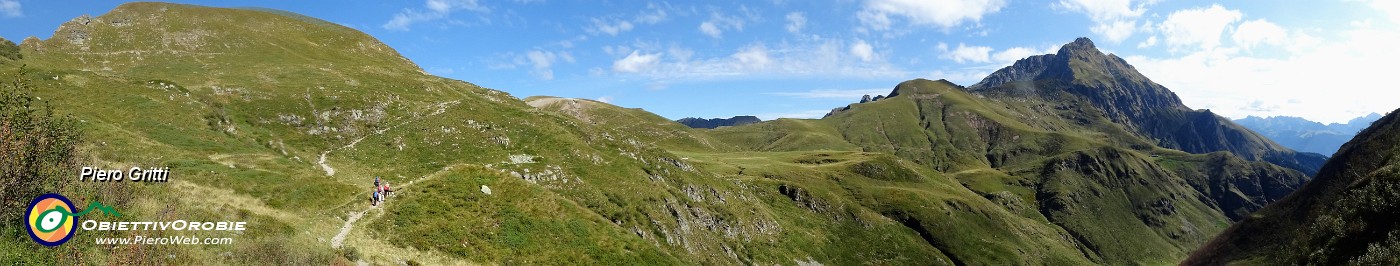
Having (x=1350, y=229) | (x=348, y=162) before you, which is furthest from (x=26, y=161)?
(x=1350, y=229)

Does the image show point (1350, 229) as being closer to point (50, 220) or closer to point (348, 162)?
point (50, 220)

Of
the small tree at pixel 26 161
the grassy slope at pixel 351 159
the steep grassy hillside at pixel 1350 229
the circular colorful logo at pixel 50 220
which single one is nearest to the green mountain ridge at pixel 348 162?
the grassy slope at pixel 351 159

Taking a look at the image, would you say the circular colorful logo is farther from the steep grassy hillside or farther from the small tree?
the steep grassy hillside

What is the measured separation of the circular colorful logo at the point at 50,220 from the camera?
71.7ft

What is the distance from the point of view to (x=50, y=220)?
2259 centimetres

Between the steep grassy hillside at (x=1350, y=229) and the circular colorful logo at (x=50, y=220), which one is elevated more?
the circular colorful logo at (x=50, y=220)

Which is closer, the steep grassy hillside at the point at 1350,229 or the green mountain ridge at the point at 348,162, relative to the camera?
the green mountain ridge at the point at 348,162

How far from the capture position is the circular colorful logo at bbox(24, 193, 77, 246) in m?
21.9

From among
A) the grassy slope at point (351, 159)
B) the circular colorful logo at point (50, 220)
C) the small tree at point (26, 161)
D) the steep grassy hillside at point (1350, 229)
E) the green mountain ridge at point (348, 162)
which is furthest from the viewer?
the steep grassy hillside at point (1350, 229)

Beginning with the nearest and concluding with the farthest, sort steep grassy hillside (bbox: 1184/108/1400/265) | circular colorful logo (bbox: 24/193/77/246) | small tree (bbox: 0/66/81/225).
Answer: small tree (bbox: 0/66/81/225)
circular colorful logo (bbox: 24/193/77/246)
steep grassy hillside (bbox: 1184/108/1400/265)

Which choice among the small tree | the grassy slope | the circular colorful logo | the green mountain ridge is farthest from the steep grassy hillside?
the small tree

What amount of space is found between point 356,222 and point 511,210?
11.8 m

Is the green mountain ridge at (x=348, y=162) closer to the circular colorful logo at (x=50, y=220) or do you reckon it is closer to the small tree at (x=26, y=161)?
the circular colorful logo at (x=50, y=220)

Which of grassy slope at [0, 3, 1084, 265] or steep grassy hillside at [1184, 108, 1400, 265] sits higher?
grassy slope at [0, 3, 1084, 265]
